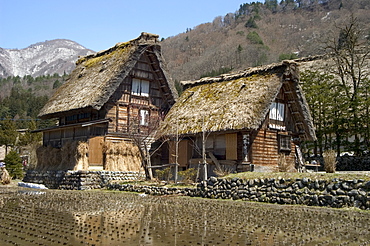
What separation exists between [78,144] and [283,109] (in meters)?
13.2

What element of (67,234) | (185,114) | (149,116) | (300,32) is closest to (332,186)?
(67,234)

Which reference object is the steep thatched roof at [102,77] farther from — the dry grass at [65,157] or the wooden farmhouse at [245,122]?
the wooden farmhouse at [245,122]

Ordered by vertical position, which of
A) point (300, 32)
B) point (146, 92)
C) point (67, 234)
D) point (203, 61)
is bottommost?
point (67, 234)

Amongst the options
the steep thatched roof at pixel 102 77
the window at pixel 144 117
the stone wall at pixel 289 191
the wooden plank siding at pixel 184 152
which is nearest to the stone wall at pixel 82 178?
the wooden plank siding at pixel 184 152

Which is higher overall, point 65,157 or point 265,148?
point 265,148

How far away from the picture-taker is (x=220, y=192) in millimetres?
17594

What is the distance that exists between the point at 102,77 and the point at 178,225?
19224 mm

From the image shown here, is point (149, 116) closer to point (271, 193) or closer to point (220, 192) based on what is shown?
Result: point (220, 192)

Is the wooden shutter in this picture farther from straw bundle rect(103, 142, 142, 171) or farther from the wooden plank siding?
straw bundle rect(103, 142, 142, 171)

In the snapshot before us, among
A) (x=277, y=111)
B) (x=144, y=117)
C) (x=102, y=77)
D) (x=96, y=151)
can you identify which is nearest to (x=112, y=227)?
(x=96, y=151)

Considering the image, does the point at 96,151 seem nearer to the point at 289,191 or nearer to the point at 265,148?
the point at 265,148

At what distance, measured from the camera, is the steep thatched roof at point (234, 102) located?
840 inches

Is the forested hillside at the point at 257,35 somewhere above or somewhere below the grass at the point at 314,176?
above

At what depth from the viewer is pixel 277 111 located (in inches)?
960
